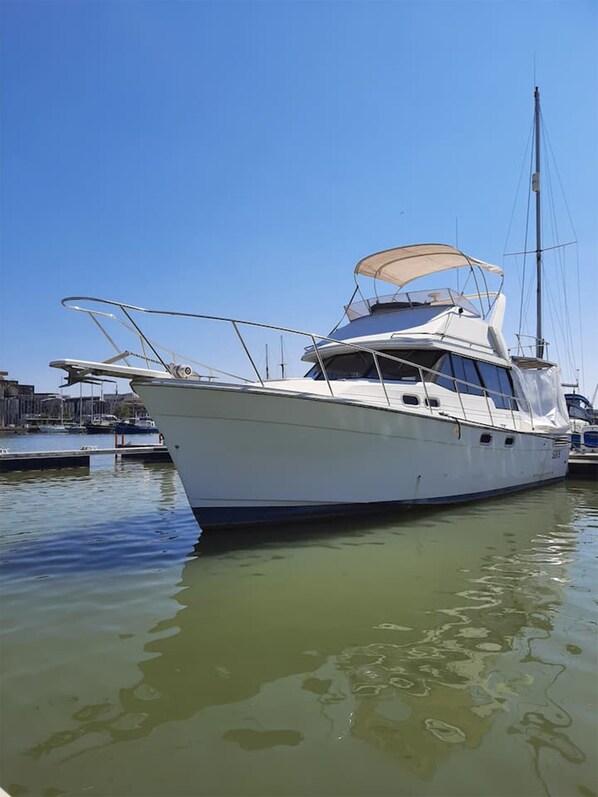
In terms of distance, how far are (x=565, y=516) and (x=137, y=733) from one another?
28.1 ft

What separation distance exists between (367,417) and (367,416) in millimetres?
15

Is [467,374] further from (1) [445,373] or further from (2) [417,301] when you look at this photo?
(2) [417,301]

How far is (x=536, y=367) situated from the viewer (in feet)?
45.2

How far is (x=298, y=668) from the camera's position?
343 cm

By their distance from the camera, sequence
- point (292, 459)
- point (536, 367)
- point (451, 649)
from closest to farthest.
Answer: point (451, 649) → point (292, 459) → point (536, 367)

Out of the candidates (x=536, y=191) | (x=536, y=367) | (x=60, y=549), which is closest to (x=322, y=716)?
(x=60, y=549)

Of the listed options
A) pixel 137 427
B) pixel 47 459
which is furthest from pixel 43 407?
pixel 47 459

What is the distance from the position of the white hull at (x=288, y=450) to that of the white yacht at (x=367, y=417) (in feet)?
0.06

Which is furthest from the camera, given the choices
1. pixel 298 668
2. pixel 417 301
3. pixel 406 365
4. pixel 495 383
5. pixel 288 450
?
pixel 417 301

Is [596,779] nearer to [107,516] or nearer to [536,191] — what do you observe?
[107,516]

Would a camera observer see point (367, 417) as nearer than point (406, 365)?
Yes

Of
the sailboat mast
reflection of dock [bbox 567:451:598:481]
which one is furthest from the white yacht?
the sailboat mast

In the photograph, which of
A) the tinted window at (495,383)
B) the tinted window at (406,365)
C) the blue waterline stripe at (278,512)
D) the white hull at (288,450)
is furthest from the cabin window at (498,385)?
the blue waterline stripe at (278,512)

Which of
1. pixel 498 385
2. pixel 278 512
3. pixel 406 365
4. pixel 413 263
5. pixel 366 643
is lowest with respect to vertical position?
pixel 366 643
